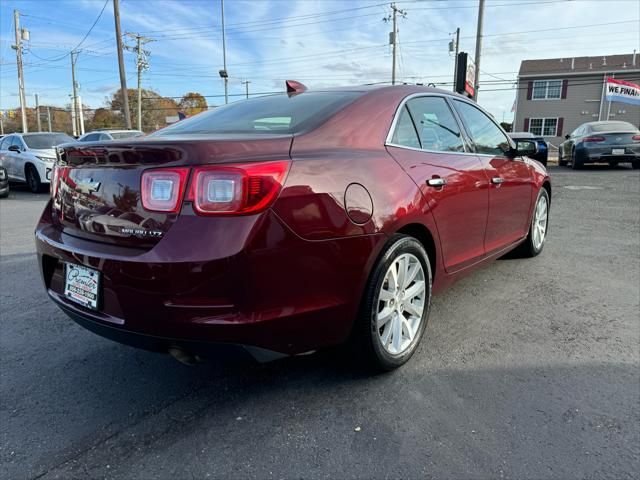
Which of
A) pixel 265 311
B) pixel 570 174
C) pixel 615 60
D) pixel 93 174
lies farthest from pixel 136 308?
pixel 615 60

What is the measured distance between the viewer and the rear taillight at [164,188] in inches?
76.2

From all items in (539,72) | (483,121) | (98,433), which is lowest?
(98,433)

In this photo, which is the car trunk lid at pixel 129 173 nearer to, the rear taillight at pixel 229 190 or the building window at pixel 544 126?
the rear taillight at pixel 229 190

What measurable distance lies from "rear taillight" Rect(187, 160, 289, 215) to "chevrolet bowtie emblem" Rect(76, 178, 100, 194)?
1.91 ft

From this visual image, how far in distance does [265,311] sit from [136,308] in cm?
53

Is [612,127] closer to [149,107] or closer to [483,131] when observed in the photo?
[483,131]

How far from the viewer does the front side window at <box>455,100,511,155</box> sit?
3.63 m

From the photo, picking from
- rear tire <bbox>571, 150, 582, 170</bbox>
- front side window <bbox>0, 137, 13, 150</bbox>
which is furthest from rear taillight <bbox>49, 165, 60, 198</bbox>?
rear tire <bbox>571, 150, 582, 170</bbox>

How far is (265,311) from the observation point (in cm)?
199

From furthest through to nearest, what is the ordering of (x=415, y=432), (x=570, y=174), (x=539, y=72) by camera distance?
(x=539, y=72)
(x=570, y=174)
(x=415, y=432)

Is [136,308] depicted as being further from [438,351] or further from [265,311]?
[438,351]

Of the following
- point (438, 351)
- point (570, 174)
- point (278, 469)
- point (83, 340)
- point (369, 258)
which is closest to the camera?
point (278, 469)

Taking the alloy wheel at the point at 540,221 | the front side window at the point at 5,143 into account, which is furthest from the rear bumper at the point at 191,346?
the front side window at the point at 5,143

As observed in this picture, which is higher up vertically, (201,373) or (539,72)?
(539,72)
